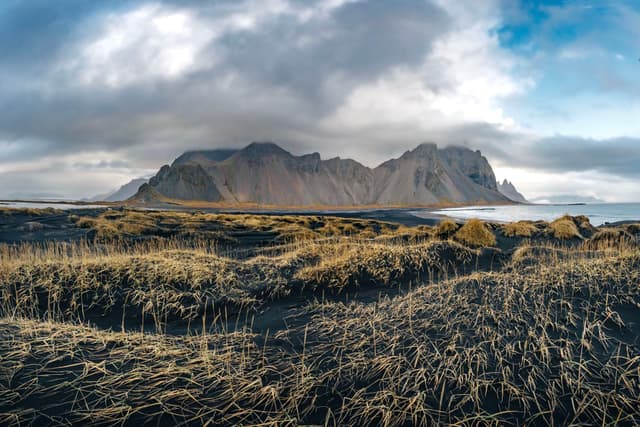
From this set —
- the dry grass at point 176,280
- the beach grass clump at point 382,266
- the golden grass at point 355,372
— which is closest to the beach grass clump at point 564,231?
the beach grass clump at point 382,266

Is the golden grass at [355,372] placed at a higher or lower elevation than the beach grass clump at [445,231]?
lower

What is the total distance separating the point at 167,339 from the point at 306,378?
2.88 m

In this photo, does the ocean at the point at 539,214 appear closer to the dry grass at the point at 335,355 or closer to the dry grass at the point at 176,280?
the dry grass at the point at 176,280

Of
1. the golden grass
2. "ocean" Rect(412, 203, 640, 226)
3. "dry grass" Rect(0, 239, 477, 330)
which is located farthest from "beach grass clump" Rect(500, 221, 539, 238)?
"ocean" Rect(412, 203, 640, 226)

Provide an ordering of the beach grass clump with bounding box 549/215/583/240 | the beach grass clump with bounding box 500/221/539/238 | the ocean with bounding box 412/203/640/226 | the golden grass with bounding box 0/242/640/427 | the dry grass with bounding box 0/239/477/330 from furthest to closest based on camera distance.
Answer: the ocean with bounding box 412/203/640/226, the beach grass clump with bounding box 500/221/539/238, the beach grass clump with bounding box 549/215/583/240, the dry grass with bounding box 0/239/477/330, the golden grass with bounding box 0/242/640/427

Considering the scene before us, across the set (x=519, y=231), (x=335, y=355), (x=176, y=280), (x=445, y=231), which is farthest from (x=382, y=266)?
(x=519, y=231)

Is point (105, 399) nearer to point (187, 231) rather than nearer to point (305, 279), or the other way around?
point (305, 279)

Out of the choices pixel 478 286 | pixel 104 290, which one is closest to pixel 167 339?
pixel 104 290

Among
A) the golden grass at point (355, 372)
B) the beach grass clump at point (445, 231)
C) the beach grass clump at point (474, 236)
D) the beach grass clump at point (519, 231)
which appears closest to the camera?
the golden grass at point (355, 372)

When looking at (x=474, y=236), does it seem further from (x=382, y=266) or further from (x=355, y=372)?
(x=355, y=372)

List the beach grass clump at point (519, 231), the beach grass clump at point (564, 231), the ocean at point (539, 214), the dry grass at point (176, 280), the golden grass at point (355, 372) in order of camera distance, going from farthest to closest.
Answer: the ocean at point (539, 214)
the beach grass clump at point (519, 231)
the beach grass clump at point (564, 231)
the dry grass at point (176, 280)
the golden grass at point (355, 372)

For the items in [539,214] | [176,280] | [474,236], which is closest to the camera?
[176,280]

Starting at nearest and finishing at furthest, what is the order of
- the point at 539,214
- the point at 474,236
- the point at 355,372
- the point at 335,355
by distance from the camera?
the point at 355,372 → the point at 335,355 → the point at 474,236 → the point at 539,214

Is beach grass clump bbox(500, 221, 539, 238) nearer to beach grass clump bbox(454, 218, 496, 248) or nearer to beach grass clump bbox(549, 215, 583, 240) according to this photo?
beach grass clump bbox(549, 215, 583, 240)
